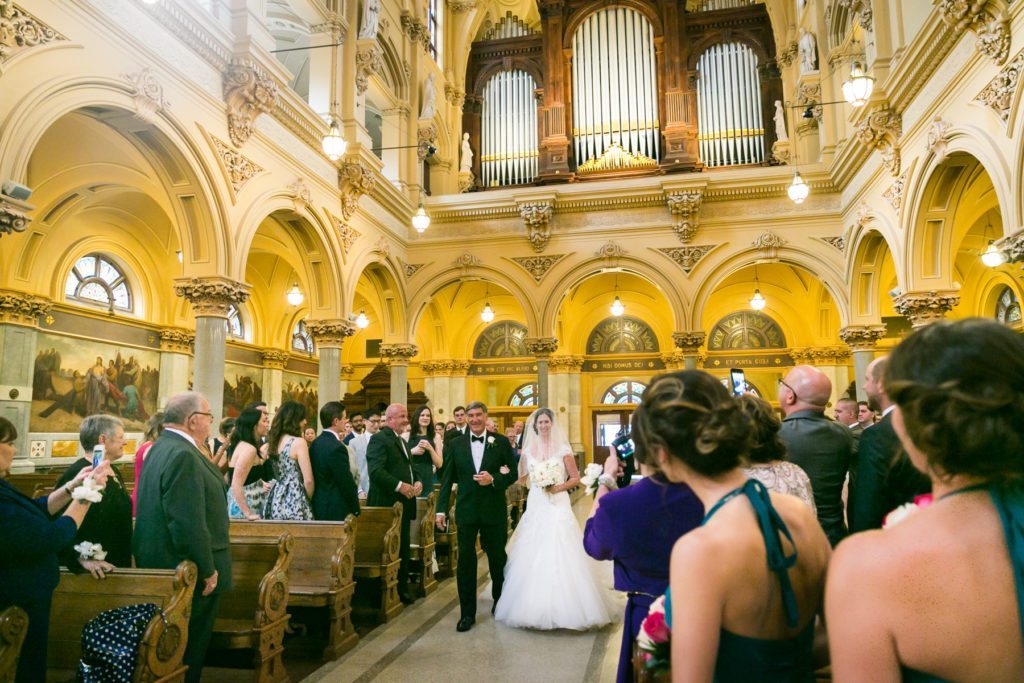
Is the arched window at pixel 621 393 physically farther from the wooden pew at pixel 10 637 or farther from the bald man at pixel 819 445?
the wooden pew at pixel 10 637

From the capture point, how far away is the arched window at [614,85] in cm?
1720

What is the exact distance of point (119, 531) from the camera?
378cm

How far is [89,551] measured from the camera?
3434 mm

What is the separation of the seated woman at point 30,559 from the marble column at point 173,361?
12451mm

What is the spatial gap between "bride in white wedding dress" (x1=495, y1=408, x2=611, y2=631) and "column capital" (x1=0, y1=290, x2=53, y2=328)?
398 inches

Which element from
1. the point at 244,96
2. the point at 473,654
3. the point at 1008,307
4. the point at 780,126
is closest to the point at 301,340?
the point at 244,96

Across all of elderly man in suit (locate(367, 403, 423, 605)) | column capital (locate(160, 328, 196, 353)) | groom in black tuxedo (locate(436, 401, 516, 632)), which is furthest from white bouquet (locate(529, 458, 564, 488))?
column capital (locate(160, 328, 196, 353))

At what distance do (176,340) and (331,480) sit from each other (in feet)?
36.6

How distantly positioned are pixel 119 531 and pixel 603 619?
3.53 m

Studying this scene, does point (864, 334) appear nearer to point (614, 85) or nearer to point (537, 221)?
point (537, 221)

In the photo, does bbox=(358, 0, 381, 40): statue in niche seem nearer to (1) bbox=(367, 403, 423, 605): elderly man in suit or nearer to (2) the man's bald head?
(1) bbox=(367, 403, 423, 605): elderly man in suit

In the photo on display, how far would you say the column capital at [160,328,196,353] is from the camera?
1466 cm

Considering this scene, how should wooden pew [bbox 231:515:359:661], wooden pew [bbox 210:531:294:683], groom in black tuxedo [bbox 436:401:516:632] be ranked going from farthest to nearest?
groom in black tuxedo [bbox 436:401:516:632]
wooden pew [bbox 231:515:359:661]
wooden pew [bbox 210:531:294:683]

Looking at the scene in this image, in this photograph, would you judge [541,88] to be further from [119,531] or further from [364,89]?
[119,531]
